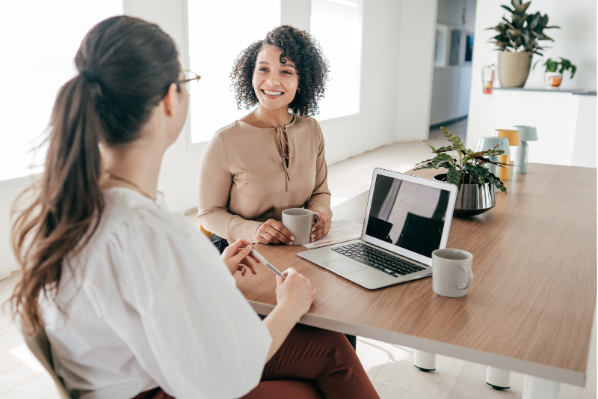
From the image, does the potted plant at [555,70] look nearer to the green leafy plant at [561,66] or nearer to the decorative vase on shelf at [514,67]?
the green leafy plant at [561,66]

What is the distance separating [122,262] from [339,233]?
35.5 inches

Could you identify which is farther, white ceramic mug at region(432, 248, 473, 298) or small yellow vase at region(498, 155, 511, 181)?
small yellow vase at region(498, 155, 511, 181)

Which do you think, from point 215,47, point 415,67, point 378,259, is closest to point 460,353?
point 378,259

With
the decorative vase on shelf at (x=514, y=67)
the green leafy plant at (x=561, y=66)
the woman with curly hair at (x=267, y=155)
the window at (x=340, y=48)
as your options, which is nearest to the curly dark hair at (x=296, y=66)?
the woman with curly hair at (x=267, y=155)

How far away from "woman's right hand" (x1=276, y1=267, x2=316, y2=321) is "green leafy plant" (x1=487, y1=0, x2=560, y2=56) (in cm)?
539

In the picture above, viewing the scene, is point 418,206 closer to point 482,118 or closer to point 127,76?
point 127,76

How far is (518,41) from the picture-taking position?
5.69m

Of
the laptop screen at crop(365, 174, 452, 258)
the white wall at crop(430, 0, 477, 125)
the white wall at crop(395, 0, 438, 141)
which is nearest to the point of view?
the laptop screen at crop(365, 174, 452, 258)

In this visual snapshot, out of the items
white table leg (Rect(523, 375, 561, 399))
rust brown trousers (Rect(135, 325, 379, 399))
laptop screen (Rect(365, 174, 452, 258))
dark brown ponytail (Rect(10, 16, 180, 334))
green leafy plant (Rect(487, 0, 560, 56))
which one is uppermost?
green leafy plant (Rect(487, 0, 560, 56))

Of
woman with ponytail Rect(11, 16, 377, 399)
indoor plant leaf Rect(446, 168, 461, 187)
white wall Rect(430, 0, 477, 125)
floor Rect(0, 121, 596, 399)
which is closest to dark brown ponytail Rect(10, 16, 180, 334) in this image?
woman with ponytail Rect(11, 16, 377, 399)

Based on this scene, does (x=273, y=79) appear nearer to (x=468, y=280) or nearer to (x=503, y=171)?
(x=468, y=280)

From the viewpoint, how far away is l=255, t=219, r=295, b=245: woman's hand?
4.92ft

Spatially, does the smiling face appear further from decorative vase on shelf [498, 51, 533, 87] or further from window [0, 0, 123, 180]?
decorative vase on shelf [498, 51, 533, 87]

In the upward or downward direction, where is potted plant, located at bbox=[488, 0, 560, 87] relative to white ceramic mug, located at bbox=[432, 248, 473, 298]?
upward
